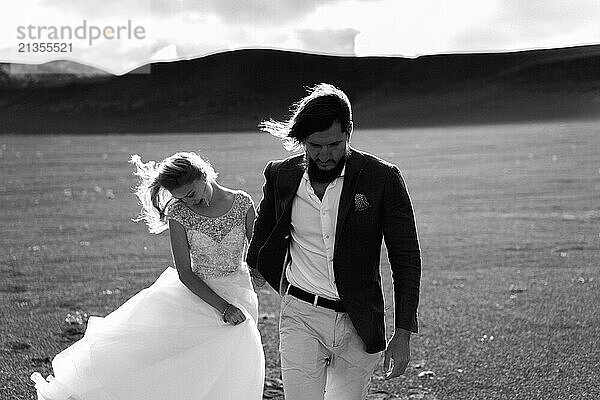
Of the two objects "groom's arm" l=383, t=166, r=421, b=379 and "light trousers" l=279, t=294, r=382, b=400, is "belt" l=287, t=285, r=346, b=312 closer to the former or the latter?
"light trousers" l=279, t=294, r=382, b=400

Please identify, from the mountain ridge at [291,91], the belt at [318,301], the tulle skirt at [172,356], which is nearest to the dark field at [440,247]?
the mountain ridge at [291,91]

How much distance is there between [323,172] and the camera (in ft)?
9.66

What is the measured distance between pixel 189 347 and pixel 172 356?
8 centimetres

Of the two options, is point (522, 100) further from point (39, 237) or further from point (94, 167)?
point (39, 237)

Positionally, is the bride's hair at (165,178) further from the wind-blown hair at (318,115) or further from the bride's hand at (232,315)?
the wind-blown hair at (318,115)

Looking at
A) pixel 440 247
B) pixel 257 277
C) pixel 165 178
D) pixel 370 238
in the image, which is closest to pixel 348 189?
pixel 370 238

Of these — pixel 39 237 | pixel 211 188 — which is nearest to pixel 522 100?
pixel 39 237

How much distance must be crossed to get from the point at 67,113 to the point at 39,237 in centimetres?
933

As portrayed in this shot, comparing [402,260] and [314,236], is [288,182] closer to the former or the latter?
[314,236]

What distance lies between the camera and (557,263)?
366 inches

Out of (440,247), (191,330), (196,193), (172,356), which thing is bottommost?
(440,247)

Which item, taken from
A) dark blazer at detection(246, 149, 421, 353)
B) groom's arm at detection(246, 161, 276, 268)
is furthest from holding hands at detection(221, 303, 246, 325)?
dark blazer at detection(246, 149, 421, 353)

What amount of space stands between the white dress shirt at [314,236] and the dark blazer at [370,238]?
32 millimetres

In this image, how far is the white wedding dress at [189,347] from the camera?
389 cm
